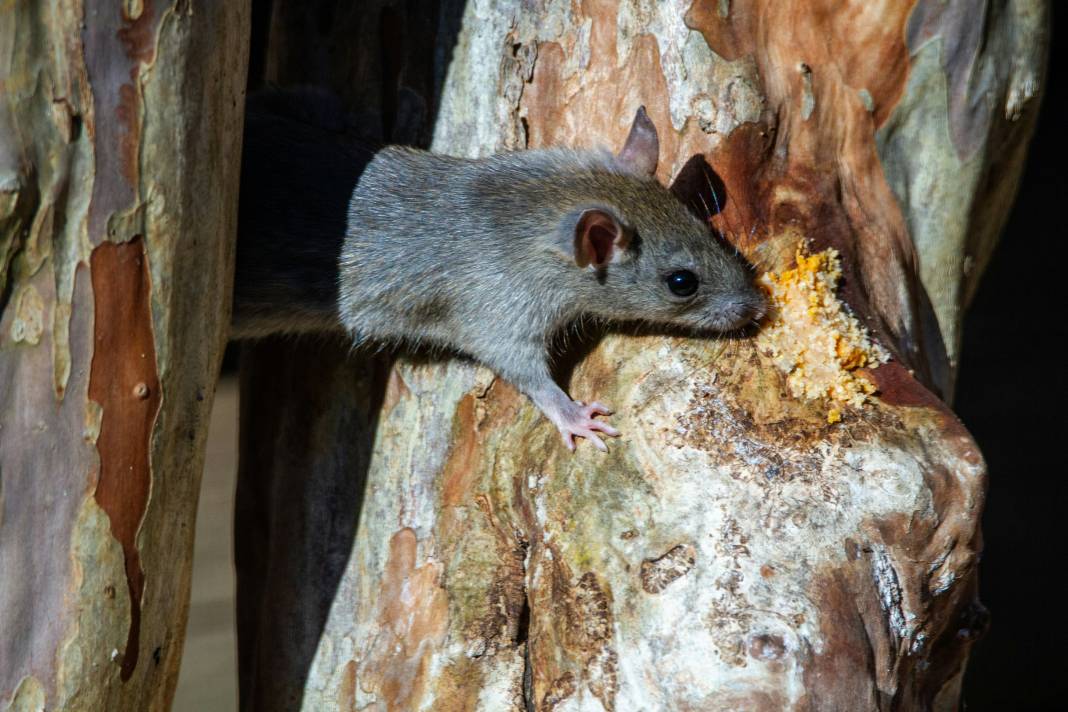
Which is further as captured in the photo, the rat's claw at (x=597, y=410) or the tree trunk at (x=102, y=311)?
the rat's claw at (x=597, y=410)

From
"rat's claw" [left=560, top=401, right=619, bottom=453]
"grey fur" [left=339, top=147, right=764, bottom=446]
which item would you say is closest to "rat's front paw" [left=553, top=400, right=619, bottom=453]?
"rat's claw" [left=560, top=401, right=619, bottom=453]

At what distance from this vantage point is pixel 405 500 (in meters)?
3.79

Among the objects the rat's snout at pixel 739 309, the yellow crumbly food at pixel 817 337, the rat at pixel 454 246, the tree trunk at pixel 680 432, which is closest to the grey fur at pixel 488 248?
the rat at pixel 454 246

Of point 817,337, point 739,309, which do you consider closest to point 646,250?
point 739,309

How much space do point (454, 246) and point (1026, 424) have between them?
5.01m

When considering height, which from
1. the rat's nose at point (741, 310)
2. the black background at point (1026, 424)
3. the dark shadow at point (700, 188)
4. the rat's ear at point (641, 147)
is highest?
the rat's ear at point (641, 147)

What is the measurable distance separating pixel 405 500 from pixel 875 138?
1939mm

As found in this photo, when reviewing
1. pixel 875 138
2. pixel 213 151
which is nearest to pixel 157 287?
pixel 213 151

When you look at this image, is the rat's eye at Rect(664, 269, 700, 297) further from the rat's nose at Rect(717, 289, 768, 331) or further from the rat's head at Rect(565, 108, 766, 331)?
the rat's nose at Rect(717, 289, 768, 331)

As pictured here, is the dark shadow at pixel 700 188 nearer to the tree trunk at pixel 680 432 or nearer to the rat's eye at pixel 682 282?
the tree trunk at pixel 680 432

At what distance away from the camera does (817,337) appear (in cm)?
334

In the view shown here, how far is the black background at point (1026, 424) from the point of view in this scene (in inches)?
261

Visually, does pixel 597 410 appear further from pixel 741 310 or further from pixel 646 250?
pixel 646 250

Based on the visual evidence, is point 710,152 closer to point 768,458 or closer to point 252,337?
point 768,458
